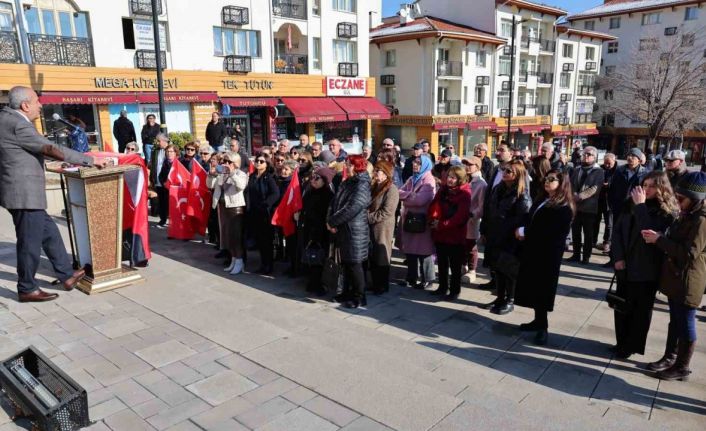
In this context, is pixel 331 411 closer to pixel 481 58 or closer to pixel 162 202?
pixel 162 202

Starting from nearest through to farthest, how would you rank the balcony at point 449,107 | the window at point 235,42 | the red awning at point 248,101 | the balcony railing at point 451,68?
the window at point 235,42, the red awning at point 248,101, the balcony railing at point 451,68, the balcony at point 449,107

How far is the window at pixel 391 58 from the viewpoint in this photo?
37844mm

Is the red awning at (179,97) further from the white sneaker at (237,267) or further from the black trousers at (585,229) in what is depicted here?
the black trousers at (585,229)

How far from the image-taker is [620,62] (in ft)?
167

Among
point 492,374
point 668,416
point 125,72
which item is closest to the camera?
point 668,416

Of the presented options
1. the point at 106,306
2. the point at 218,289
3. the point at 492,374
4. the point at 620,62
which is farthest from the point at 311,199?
the point at 620,62

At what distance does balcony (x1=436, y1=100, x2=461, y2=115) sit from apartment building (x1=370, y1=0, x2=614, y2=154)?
0.24 ft

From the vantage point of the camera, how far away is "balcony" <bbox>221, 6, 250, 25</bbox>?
24266mm

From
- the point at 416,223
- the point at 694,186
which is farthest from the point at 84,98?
the point at 694,186

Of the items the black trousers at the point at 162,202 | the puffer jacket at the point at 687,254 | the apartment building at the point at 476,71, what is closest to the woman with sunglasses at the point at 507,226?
the puffer jacket at the point at 687,254

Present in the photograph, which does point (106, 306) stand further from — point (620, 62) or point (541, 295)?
point (620, 62)

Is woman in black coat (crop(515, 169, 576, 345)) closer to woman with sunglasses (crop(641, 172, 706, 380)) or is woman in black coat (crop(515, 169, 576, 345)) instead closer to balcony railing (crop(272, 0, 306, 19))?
woman with sunglasses (crop(641, 172, 706, 380))

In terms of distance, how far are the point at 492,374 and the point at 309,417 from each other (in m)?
1.71

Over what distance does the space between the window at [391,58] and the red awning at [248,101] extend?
47.1ft
